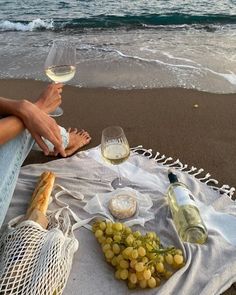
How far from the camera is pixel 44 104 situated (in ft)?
8.20

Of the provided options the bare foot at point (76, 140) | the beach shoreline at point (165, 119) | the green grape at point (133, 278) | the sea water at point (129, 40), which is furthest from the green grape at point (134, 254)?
the sea water at point (129, 40)

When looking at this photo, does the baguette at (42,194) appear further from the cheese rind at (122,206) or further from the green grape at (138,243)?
the green grape at (138,243)

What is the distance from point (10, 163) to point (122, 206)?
2.19ft

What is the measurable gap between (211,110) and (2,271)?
2476mm

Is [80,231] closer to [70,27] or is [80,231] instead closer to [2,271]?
[2,271]

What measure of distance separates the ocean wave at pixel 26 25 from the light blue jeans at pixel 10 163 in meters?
5.15

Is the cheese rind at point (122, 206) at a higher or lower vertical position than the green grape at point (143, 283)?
lower

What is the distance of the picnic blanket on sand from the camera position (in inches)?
74.5

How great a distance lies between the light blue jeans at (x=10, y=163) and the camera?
2064 mm

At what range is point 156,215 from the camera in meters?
2.30

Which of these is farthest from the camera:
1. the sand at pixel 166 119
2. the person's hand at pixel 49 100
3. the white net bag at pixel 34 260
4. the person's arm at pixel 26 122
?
the sand at pixel 166 119

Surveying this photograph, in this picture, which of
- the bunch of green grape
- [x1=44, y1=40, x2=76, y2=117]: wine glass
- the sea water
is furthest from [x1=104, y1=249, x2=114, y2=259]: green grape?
the sea water

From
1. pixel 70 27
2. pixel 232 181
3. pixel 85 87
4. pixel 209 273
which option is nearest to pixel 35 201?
pixel 209 273

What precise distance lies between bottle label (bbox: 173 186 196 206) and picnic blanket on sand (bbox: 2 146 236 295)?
0.15 m
